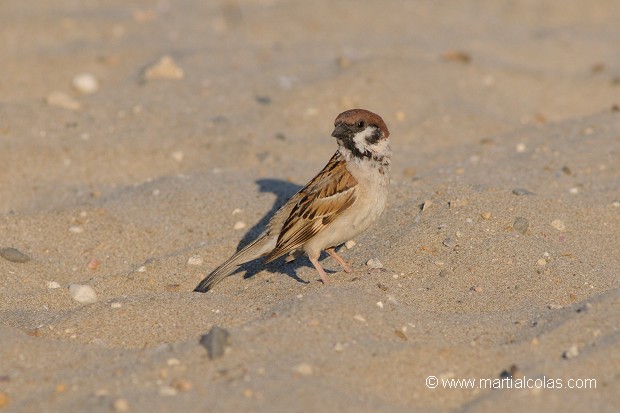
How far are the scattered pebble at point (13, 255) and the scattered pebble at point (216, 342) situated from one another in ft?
7.42

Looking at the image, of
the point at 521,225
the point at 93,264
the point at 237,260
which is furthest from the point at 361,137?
the point at 93,264

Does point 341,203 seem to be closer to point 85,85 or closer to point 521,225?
point 521,225

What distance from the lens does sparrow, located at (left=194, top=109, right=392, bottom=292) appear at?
20.4 ft

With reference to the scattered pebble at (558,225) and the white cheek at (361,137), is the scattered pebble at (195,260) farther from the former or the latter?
the scattered pebble at (558,225)

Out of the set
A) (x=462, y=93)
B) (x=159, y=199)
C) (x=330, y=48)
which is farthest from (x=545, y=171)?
(x=330, y=48)

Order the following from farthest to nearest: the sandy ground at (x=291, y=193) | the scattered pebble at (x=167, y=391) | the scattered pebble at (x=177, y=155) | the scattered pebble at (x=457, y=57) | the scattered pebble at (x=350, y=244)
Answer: the scattered pebble at (x=457, y=57) < the scattered pebble at (x=177, y=155) < the scattered pebble at (x=350, y=244) < the sandy ground at (x=291, y=193) < the scattered pebble at (x=167, y=391)

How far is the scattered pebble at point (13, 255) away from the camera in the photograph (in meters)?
6.57

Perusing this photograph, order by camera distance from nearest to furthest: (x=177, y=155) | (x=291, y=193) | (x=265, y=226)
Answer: (x=265, y=226), (x=291, y=193), (x=177, y=155)

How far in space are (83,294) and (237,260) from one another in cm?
108

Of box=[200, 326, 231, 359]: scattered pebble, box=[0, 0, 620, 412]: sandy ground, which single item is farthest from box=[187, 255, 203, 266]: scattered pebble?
box=[200, 326, 231, 359]: scattered pebble

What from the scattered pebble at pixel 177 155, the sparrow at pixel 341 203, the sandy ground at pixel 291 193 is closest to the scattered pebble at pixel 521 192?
the sandy ground at pixel 291 193

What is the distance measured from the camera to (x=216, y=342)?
4.80m

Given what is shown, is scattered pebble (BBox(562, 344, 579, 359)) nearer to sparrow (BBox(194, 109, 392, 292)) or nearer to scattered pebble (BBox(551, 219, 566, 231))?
sparrow (BBox(194, 109, 392, 292))

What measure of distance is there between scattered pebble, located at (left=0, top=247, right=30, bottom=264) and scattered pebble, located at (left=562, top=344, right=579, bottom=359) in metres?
3.91
